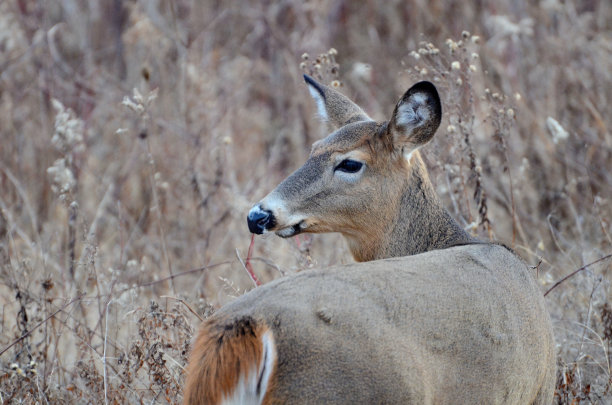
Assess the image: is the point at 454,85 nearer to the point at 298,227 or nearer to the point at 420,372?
the point at 298,227

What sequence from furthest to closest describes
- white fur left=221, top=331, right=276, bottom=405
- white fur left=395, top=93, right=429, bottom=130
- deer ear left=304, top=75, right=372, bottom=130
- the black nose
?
1. deer ear left=304, top=75, right=372, bottom=130
2. white fur left=395, top=93, right=429, bottom=130
3. the black nose
4. white fur left=221, top=331, right=276, bottom=405

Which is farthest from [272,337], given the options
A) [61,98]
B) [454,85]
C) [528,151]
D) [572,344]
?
[61,98]

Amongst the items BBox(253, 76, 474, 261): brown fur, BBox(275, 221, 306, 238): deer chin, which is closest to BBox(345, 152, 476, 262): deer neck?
BBox(253, 76, 474, 261): brown fur

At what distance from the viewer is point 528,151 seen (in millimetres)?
8195

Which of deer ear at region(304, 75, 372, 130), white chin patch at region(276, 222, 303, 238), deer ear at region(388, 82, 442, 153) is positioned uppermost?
deer ear at region(304, 75, 372, 130)

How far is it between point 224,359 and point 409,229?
1.98 meters

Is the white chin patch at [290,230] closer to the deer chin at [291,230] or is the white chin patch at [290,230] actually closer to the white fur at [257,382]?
the deer chin at [291,230]

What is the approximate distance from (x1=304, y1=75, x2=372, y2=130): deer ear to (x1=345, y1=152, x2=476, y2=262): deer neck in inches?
26.9

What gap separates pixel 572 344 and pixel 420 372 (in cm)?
245

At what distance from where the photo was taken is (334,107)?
4.98 metres

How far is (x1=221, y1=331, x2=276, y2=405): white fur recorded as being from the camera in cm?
253

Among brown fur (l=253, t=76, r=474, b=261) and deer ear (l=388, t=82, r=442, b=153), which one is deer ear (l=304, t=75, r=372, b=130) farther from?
deer ear (l=388, t=82, r=442, b=153)

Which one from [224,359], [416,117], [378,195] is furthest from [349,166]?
[224,359]

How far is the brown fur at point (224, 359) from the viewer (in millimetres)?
2549
